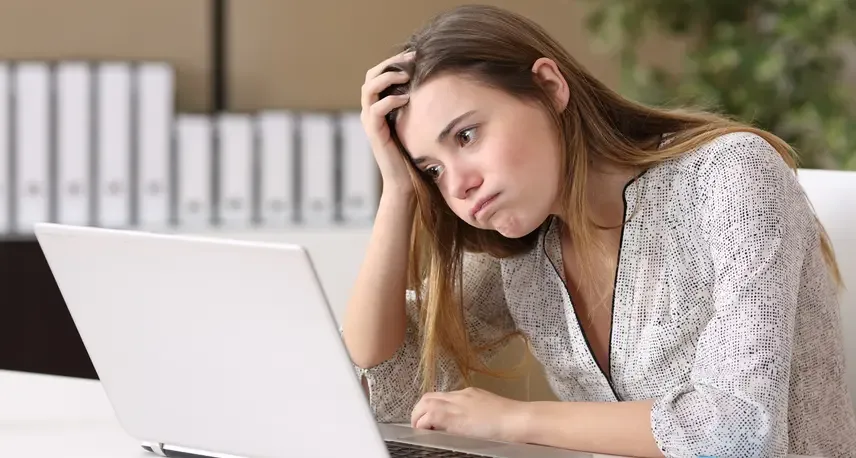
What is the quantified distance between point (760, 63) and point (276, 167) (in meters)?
1.14

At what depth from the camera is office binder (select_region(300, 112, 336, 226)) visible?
2.77m

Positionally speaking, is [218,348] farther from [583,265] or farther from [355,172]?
[355,172]

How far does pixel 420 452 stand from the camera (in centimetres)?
103

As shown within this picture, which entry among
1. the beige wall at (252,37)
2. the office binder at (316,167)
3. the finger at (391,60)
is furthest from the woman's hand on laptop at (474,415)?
the beige wall at (252,37)

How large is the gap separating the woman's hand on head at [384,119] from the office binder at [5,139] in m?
1.64

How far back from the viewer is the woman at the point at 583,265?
1.08 meters

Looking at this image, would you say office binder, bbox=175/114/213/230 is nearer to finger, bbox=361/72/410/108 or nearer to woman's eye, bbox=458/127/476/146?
finger, bbox=361/72/410/108

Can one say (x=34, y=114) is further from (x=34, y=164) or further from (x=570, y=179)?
(x=570, y=179)

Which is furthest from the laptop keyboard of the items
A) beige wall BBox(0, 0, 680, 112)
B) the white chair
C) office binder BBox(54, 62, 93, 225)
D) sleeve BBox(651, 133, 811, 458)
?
beige wall BBox(0, 0, 680, 112)

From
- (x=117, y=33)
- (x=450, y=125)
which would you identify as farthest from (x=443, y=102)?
(x=117, y=33)

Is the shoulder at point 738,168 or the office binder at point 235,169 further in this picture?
the office binder at point 235,169

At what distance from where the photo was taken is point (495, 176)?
116cm

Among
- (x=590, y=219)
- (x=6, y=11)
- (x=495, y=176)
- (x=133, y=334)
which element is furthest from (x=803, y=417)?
(x=6, y=11)

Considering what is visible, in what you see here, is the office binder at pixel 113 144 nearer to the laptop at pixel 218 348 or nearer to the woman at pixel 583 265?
the woman at pixel 583 265
